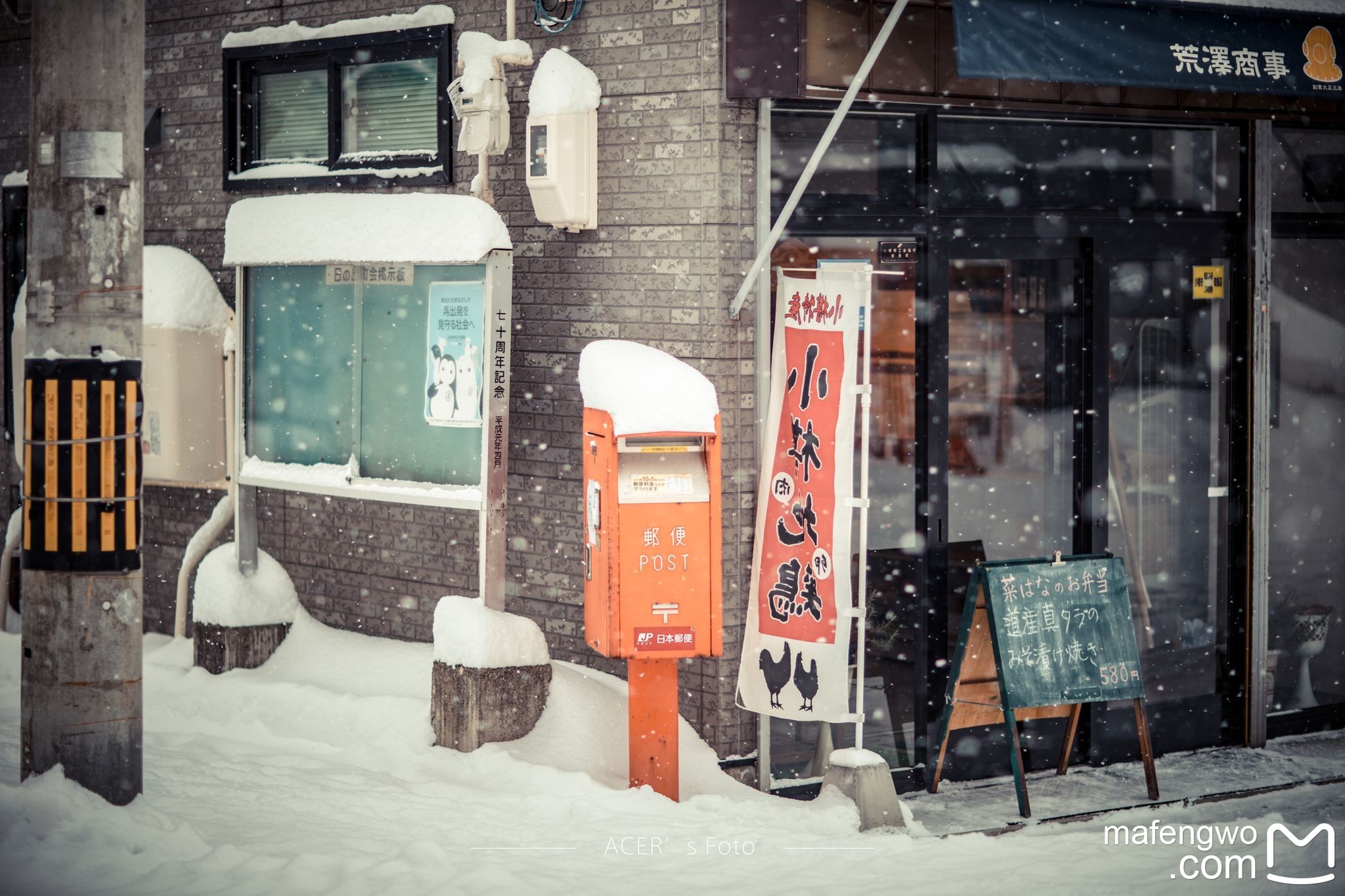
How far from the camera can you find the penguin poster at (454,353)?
7.25 meters

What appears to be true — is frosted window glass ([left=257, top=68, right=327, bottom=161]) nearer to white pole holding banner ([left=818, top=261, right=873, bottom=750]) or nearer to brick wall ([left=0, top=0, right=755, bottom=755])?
brick wall ([left=0, top=0, right=755, bottom=755])

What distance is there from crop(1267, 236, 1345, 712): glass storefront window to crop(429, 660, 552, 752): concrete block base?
4.63m

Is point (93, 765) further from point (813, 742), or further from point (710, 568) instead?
point (813, 742)

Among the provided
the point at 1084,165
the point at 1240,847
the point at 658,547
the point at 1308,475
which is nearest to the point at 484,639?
the point at 658,547

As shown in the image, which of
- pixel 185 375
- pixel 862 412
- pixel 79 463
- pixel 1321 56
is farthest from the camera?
pixel 185 375

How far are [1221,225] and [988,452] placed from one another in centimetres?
198

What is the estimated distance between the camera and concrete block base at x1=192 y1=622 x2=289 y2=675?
27.1 ft

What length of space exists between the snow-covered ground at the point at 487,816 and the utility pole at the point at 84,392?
0.34m

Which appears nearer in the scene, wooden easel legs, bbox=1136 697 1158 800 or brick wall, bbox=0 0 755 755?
brick wall, bbox=0 0 755 755

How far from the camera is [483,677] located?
7.02 meters

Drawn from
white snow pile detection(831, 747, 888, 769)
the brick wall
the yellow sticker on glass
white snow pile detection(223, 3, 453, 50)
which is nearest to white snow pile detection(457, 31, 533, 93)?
the brick wall

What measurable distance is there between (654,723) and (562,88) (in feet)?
10.5

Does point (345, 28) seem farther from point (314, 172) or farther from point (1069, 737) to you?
point (1069, 737)

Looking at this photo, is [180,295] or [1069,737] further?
[180,295]
